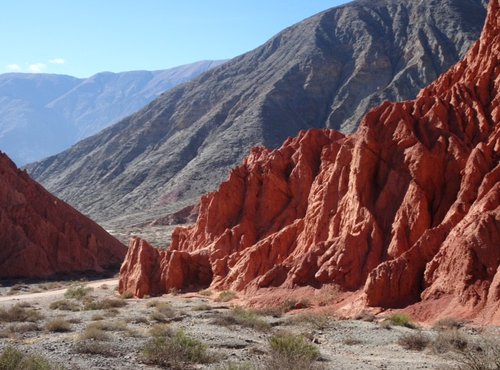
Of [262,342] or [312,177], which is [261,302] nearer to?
[262,342]

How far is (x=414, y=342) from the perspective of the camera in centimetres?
1847

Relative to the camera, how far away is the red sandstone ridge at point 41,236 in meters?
52.7

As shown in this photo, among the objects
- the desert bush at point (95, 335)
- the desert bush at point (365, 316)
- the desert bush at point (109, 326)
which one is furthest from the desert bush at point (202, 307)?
the desert bush at point (95, 335)

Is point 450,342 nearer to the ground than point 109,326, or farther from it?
farther from it

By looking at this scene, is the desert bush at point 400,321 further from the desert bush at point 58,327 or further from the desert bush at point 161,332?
the desert bush at point 58,327

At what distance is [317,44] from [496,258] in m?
126

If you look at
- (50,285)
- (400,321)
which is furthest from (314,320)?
(50,285)

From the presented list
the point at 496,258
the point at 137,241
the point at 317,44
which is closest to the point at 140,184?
the point at 317,44

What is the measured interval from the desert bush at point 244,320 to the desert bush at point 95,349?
239 inches

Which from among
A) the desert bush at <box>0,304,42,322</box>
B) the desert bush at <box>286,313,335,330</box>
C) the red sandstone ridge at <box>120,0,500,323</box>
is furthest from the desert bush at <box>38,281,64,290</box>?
the desert bush at <box>286,313,335,330</box>

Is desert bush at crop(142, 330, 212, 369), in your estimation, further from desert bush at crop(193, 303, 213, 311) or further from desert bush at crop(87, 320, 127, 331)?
desert bush at crop(193, 303, 213, 311)

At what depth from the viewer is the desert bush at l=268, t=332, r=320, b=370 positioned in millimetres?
14093

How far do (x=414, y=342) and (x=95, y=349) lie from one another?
29.4ft

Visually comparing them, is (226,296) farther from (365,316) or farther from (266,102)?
(266,102)
